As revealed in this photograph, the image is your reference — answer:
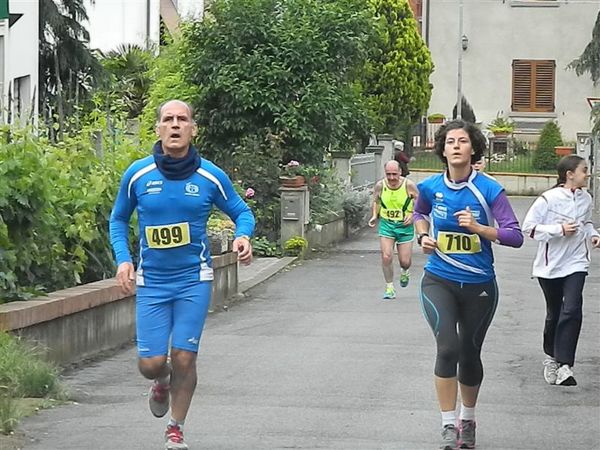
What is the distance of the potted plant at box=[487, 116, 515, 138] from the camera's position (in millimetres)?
44469

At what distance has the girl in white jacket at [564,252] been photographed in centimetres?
967

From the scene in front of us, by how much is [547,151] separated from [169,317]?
35444mm

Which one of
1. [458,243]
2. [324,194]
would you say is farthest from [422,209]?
[324,194]

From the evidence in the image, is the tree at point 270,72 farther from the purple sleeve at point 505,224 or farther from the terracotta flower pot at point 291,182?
the purple sleeve at point 505,224

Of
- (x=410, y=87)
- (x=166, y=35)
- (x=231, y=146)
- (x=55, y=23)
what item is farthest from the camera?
(x=410, y=87)

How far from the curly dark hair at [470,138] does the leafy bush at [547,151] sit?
34360mm

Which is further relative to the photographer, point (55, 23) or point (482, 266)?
point (55, 23)

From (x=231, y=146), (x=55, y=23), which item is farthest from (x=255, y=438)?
(x=55, y=23)

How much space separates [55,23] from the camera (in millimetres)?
29484

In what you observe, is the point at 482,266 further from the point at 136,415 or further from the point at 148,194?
the point at 136,415

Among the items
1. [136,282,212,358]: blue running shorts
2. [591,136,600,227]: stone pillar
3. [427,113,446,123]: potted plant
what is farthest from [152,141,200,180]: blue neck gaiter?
[427,113,446,123]: potted plant

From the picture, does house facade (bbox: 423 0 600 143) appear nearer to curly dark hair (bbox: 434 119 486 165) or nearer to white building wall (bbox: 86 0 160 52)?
white building wall (bbox: 86 0 160 52)

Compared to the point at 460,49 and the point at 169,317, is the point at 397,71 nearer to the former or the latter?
the point at 460,49

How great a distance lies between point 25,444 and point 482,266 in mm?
2649
